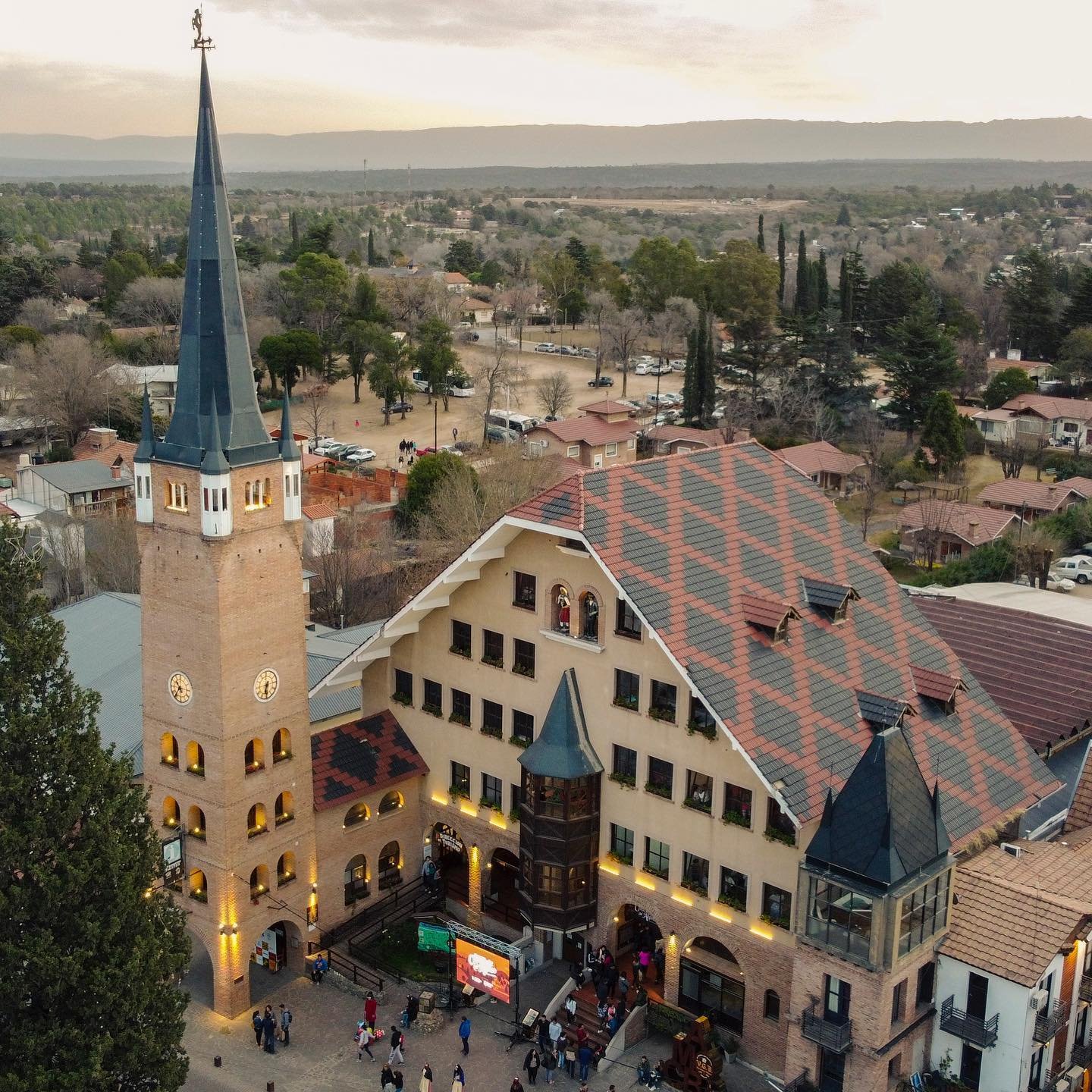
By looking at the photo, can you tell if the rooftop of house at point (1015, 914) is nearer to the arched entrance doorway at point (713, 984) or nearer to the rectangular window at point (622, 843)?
the arched entrance doorway at point (713, 984)

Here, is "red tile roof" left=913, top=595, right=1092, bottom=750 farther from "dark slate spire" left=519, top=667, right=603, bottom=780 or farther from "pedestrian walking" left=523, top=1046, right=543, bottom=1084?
"pedestrian walking" left=523, top=1046, right=543, bottom=1084

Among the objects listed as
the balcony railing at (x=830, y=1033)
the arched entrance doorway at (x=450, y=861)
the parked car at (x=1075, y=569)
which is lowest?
the arched entrance doorway at (x=450, y=861)

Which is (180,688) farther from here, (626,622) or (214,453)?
(626,622)

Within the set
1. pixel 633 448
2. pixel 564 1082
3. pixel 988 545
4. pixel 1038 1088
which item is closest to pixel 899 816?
pixel 1038 1088

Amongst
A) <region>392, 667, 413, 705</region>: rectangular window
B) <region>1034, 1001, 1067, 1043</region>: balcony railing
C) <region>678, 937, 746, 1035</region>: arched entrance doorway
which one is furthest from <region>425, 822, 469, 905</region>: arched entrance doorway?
<region>1034, 1001, 1067, 1043</region>: balcony railing

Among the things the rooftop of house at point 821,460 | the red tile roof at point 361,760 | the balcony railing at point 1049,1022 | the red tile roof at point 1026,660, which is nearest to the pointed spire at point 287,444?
the red tile roof at point 361,760

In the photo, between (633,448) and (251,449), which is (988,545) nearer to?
(633,448)
